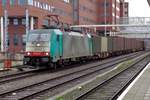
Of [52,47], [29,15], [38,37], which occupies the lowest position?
[52,47]

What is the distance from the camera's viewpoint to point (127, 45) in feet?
263

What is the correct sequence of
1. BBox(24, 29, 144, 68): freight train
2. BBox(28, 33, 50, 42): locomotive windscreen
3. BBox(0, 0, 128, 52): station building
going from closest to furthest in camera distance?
1. BBox(24, 29, 144, 68): freight train
2. BBox(28, 33, 50, 42): locomotive windscreen
3. BBox(0, 0, 128, 52): station building

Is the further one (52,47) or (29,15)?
(29,15)

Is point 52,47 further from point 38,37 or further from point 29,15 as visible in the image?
point 29,15

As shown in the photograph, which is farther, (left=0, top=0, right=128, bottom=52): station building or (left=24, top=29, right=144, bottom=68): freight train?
(left=0, top=0, right=128, bottom=52): station building

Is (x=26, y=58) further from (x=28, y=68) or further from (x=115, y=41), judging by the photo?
(x=115, y=41)

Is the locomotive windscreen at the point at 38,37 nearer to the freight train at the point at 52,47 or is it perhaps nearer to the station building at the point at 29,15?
the freight train at the point at 52,47

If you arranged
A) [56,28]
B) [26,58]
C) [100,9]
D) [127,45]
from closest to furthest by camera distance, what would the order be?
[26,58]
[56,28]
[127,45]
[100,9]

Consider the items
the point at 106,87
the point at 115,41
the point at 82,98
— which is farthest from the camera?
the point at 115,41

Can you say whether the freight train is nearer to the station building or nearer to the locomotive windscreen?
the locomotive windscreen

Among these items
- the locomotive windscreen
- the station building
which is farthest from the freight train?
the station building

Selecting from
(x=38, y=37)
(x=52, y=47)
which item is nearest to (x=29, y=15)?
(x=38, y=37)

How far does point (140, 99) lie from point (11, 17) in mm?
72941

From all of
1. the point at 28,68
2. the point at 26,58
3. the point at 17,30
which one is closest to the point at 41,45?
the point at 26,58
